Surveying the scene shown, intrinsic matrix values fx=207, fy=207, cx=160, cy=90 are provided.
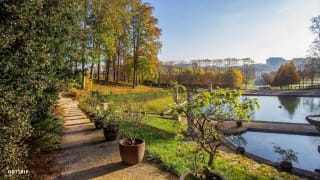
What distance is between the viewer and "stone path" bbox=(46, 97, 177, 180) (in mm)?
3888

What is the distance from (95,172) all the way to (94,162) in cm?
52

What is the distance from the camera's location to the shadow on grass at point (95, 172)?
381 centimetres

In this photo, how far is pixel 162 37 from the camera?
26094 mm

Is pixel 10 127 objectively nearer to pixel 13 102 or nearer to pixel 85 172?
pixel 13 102

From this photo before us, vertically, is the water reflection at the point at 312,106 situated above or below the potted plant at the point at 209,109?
Result: below

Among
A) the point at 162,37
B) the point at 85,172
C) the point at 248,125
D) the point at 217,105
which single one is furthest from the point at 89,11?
the point at 217,105

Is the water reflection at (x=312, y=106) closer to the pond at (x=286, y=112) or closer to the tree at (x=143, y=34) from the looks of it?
the pond at (x=286, y=112)

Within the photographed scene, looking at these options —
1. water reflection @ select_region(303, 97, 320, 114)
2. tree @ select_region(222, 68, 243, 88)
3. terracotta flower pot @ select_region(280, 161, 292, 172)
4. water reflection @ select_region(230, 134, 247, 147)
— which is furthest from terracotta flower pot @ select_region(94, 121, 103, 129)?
tree @ select_region(222, 68, 243, 88)

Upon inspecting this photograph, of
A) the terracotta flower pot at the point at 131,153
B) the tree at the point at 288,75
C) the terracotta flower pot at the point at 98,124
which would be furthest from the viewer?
the tree at the point at 288,75

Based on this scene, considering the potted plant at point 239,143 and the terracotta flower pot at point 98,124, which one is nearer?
the terracotta flower pot at point 98,124

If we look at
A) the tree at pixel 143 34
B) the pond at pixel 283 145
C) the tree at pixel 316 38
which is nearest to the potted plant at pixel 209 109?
the pond at pixel 283 145

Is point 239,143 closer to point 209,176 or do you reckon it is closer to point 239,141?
point 239,141

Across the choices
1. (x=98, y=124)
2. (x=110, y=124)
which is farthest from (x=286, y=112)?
(x=110, y=124)

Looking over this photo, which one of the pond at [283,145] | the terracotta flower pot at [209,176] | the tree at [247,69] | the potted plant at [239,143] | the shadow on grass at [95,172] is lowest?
the pond at [283,145]
